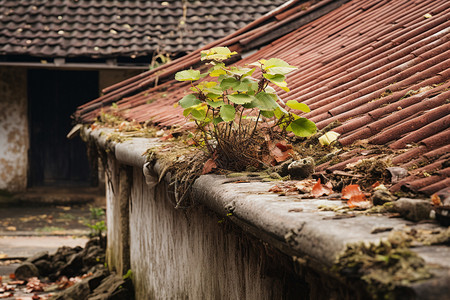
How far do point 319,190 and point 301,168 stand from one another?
9.9 inches

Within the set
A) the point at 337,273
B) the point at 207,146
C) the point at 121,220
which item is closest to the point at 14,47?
the point at 121,220

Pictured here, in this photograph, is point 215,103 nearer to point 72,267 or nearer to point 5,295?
point 5,295

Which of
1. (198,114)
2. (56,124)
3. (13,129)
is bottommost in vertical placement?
(198,114)

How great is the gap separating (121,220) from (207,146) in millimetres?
3751

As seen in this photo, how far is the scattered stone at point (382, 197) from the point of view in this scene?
1.49m

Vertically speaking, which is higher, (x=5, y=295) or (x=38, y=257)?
(x=38, y=257)

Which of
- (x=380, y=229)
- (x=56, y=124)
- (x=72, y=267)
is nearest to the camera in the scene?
(x=380, y=229)

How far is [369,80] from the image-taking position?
3.06m

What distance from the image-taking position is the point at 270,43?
604cm

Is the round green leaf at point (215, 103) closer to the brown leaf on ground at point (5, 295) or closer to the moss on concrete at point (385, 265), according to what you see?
the moss on concrete at point (385, 265)

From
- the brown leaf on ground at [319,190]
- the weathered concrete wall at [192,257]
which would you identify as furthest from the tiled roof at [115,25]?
the brown leaf on ground at [319,190]

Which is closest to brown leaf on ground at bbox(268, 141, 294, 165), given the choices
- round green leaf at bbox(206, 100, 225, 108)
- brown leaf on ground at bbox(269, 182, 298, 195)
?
round green leaf at bbox(206, 100, 225, 108)

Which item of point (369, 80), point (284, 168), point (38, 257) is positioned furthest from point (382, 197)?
point (38, 257)

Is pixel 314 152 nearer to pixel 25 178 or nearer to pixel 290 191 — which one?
pixel 290 191
